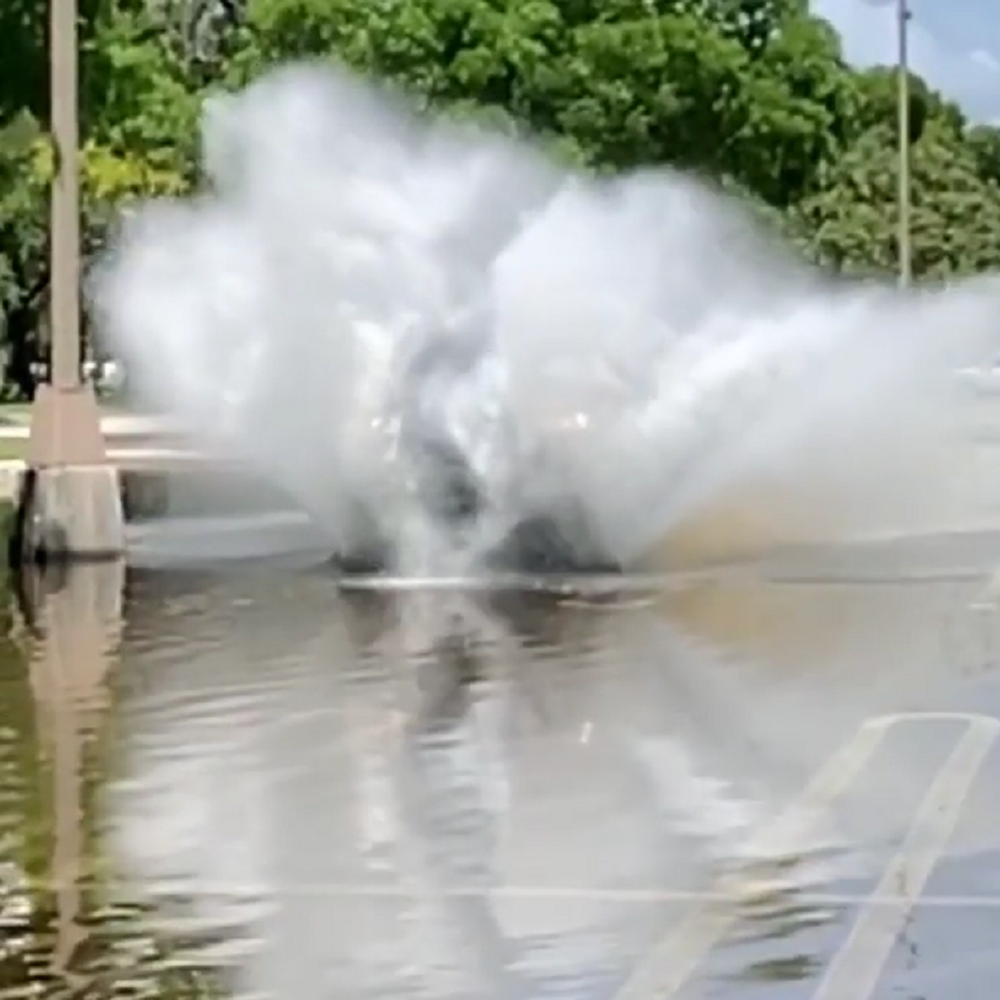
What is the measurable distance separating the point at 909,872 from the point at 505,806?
1.87 m

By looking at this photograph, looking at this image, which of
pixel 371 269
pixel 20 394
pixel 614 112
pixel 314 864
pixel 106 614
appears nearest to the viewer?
pixel 314 864

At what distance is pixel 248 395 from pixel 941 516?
6.59m

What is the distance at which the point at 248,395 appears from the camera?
2336 cm

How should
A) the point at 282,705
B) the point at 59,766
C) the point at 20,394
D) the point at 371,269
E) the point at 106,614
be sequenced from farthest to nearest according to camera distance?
1. the point at 20,394
2. the point at 371,269
3. the point at 106,614
4. the point at 282,705
5. the point at 59,766

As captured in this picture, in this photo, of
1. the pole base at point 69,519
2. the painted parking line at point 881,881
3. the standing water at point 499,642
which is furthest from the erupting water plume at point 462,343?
the painted parking line at point 881,881

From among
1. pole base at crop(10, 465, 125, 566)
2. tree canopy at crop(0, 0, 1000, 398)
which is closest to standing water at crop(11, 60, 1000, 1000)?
pole base at crop(10, 465, 125, 566)

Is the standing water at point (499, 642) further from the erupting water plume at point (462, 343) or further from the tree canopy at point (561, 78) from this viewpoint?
the tree canopy at point (561, 78)

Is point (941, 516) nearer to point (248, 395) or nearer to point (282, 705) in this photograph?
point (248, 395)

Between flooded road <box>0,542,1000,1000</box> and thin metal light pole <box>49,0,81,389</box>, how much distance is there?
4.26 metres

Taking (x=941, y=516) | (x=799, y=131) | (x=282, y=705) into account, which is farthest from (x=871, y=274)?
(x=282, y=705)

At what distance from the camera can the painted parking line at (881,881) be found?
7.94m

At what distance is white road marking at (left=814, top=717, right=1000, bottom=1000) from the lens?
25.9ft

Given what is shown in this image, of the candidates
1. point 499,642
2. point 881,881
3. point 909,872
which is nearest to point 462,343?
point 499,642

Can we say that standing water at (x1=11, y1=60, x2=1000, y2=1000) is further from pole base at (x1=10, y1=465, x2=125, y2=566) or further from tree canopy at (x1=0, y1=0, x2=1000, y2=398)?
tree canopy at (x1=0, y1=0, x2=1000, y2=398)
